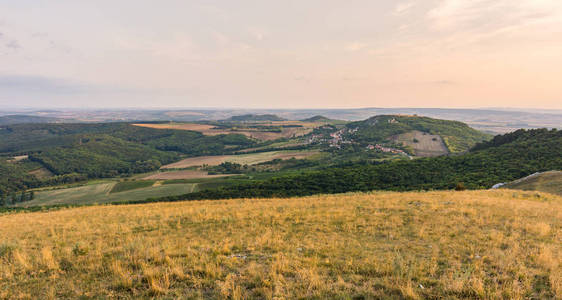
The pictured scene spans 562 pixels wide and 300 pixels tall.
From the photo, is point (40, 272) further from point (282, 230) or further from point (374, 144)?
point (374, 144)

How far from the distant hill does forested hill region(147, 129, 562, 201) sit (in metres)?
7.87

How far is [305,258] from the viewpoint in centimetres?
963

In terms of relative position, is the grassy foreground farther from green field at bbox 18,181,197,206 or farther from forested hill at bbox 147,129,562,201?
green field at bbox 18,181,197,206

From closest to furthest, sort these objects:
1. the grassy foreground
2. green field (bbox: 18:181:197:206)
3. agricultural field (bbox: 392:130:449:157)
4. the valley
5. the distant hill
A: the grassy foreground < the distant hill < the valley < green field (bbox: 18:181:197:206) < agricultural field (bbox: 392:130:449:157)

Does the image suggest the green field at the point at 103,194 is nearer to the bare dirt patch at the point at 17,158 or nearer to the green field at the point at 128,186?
the green field at the point at 128,186

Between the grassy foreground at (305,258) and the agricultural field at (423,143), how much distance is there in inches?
5659

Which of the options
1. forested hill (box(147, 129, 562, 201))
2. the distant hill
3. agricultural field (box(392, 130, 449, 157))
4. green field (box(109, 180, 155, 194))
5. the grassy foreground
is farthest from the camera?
agricultural field (box(392, 130, 449, 157))

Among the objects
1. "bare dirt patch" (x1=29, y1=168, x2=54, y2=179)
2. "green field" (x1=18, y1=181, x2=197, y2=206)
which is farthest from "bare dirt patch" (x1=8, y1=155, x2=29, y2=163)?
"green field" (x1=18, y1=181, x2=197, y2=206)

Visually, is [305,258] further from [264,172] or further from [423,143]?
[423,143]

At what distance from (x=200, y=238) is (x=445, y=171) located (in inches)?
2851

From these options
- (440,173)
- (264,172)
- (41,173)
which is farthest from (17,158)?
(440,173)

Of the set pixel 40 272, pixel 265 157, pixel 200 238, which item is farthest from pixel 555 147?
pixel 265 157

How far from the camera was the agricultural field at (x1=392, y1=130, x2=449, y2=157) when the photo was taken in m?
144

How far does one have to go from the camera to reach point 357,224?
15.8 m
